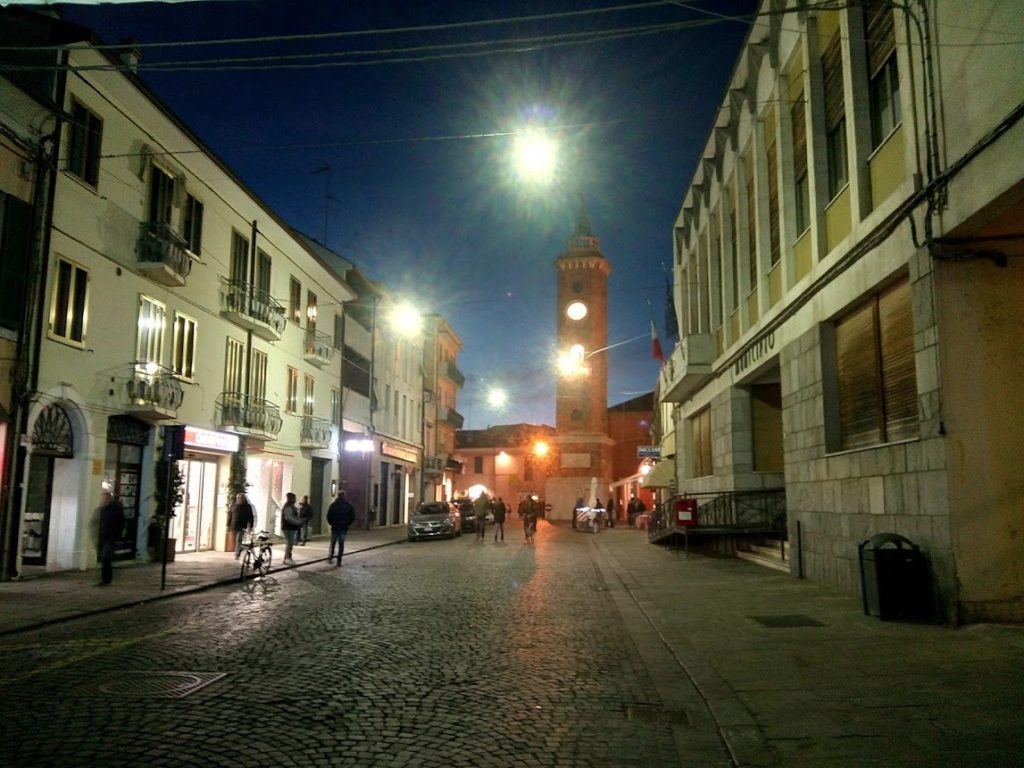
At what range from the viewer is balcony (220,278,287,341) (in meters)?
23.6

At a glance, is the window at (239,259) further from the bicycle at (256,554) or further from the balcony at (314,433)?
the bicycle at (256,554)

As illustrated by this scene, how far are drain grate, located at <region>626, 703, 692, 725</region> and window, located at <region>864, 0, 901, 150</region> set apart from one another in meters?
8.59

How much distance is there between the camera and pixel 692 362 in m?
23.5

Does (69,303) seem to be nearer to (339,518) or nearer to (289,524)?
(289,524)

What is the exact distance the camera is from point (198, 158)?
21672 mm

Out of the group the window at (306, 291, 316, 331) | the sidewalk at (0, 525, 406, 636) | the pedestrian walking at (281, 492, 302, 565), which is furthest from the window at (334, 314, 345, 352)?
the pedestrian walking at (281, 492, 302, 565)

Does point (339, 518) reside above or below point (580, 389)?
below

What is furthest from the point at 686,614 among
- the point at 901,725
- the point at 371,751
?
the point at 371,751

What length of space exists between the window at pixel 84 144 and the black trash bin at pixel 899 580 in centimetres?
1604

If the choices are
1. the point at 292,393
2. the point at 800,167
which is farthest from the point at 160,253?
the point at 800,167

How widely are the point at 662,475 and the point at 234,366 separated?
1754 centimetres

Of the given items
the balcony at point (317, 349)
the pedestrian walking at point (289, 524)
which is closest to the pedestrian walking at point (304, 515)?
the pedestrian walking at point (289, 524)

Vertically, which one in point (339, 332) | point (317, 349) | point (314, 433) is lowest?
point (314, 433)

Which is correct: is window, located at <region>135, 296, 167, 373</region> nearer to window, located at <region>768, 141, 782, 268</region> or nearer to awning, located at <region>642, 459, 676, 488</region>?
window, located at <region>768, 141, 782, 268</region>
